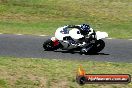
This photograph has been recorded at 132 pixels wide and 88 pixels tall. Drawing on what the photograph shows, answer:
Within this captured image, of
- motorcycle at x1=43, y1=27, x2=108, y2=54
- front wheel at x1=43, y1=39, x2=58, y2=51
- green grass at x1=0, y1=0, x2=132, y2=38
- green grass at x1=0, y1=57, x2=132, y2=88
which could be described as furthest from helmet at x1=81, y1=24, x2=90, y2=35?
green grass at x1=0, y1=0, x2=132, y2=38

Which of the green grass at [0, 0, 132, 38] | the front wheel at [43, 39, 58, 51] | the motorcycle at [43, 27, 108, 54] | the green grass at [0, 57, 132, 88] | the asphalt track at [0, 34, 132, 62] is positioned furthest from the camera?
the green grass at [0, 0, 132, 38]

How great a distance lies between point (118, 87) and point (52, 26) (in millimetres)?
15528

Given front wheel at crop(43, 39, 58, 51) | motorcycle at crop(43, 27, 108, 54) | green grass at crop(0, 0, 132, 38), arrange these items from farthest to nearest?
green grass at crop(0, 0, 132, 38), front wheel at crop(43, 39, 58, 51), motorcycle at crop(43, 27, 108, 54)

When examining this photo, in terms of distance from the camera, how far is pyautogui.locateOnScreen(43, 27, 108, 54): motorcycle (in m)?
19.8

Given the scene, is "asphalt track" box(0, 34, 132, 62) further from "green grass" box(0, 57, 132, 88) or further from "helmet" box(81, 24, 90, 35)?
"green grass" box(0, 57, 132, 88)

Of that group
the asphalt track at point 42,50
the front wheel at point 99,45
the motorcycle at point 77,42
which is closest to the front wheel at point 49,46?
the motorcycle at point 77,42

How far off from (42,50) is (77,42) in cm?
180

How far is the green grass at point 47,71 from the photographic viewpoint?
13.6 metres

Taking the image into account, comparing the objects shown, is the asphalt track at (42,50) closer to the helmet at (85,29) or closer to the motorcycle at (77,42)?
the motorcycle at (77,42)

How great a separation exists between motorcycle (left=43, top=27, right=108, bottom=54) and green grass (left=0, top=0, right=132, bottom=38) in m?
5.58

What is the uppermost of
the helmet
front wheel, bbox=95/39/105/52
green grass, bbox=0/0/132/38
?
the helmet

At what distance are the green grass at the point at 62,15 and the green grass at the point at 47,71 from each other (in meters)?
9.10

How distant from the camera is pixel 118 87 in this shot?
13820mm

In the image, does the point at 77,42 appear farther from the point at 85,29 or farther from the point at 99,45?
the point at 99,45
